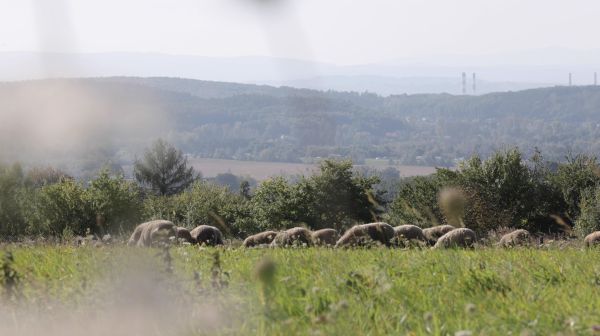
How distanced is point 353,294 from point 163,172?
110710 millimetres

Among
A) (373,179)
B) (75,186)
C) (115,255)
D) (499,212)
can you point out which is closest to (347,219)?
(373,179)

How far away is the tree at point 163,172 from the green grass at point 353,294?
105m

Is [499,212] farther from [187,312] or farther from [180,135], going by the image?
[180,135]

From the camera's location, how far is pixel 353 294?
632 centimetres

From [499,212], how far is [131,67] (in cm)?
3384

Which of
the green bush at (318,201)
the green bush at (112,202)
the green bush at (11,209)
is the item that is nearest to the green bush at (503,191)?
the green bush at (318,201)

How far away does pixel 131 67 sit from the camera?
1288 cm

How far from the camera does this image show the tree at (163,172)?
374 feet

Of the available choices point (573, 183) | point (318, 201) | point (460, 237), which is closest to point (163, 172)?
point (318, 201)

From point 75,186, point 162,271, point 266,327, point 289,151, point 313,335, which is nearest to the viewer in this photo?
point 313,335

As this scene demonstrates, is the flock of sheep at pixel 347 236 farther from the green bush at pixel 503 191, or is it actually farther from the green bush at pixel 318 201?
the green bush at pixel 318 201

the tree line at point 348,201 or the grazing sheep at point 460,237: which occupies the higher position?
the grazing sheep at point 460,237

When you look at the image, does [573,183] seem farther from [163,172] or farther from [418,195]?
[163,172]

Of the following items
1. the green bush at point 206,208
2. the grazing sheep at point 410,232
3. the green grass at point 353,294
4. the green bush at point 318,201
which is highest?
the green grass at point 353,294
